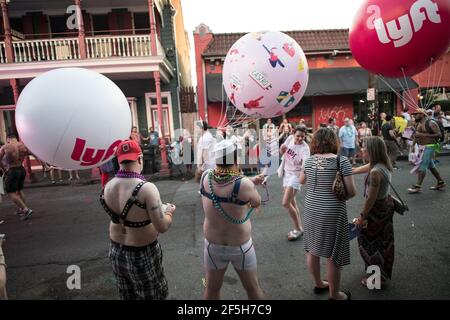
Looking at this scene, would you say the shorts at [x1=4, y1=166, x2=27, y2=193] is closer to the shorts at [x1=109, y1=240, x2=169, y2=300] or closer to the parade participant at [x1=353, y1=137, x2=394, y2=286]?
the shorts at [x1=109, y1=240, x2=169, y2=300]

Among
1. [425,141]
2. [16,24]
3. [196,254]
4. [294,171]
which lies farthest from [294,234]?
[16,24]

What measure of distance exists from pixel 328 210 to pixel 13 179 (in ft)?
19.7

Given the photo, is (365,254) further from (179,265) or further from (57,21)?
(57,21)

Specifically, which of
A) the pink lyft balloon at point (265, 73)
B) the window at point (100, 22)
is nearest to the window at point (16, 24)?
the window at point (100, 22)

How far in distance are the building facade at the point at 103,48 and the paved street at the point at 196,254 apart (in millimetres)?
5895

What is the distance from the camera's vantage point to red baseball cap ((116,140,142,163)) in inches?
85.7

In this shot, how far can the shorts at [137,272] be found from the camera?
214 cm

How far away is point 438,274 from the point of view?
3053 millimetres

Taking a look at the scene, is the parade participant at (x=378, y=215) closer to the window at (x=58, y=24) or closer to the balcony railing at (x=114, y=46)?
the balcony railing at (x=114, y=46)

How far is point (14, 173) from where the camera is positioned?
19.5 ft

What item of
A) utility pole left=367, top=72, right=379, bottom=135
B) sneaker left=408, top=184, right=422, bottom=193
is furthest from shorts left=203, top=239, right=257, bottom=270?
utility pole left=367, top=72, right=379, bottom=135

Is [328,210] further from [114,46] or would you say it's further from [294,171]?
[114,46]

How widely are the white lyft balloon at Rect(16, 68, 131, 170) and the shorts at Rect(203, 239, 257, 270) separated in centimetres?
112

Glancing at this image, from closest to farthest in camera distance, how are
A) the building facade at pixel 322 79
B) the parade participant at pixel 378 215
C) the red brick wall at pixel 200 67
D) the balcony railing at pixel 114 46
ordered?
the parade participant at pixel 378 215, the balcony railing at pixel 114 46, the building facade at pixel 322 79, the red brick wall at pixel 200 67
